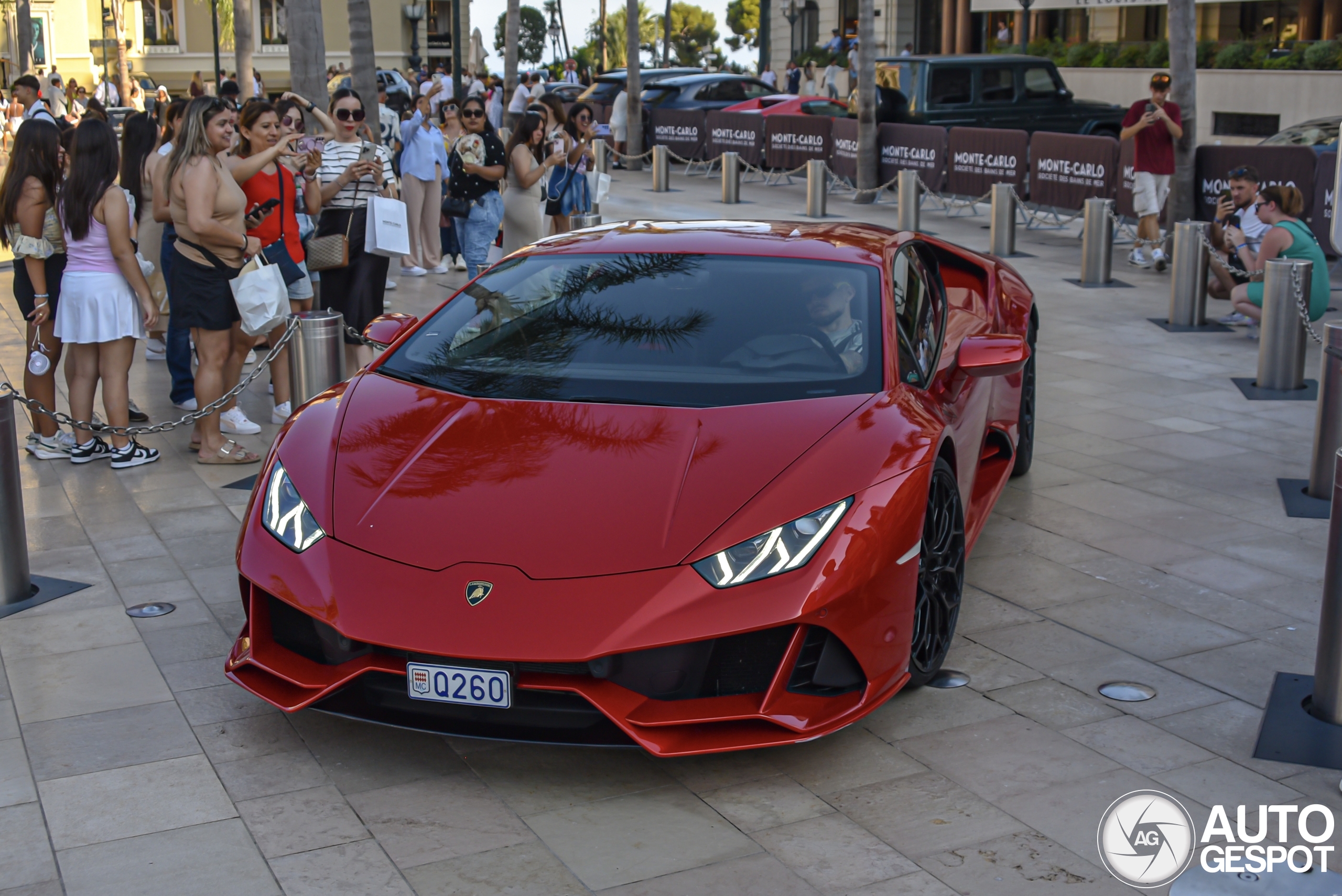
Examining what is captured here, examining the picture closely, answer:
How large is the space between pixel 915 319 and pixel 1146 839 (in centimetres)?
226

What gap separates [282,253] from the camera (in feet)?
27.4

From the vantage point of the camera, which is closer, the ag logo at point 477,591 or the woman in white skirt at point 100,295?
the ag logo at point 477,591

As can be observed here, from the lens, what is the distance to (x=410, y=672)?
3.94m

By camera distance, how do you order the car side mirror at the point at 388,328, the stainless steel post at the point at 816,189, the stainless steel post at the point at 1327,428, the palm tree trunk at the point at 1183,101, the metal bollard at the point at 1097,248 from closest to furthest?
the car side mirror at the point at 388,328, the stainless steel post at the point at 1327,428, the metal bollard at the point at 1097,248, the palm tree trunk at the point at 1183,101, the stainless steel post at the point at 816,189

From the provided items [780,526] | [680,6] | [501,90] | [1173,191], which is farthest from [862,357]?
[680,6]

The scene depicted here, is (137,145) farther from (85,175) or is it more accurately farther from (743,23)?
(743,23)

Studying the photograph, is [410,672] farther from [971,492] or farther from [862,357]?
[971,492]

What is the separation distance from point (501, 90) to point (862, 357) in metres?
30.6

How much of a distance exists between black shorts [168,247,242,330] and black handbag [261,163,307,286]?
426 mm

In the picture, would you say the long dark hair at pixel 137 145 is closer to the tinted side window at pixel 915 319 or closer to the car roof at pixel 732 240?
the car roof at pixel 732 240

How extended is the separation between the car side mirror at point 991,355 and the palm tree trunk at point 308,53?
839 centimetres

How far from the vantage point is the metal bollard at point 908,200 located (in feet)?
57.0

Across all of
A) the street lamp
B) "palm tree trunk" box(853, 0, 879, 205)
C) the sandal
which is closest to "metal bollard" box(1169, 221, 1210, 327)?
the sandal

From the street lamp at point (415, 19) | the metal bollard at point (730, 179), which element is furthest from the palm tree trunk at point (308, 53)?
the street lamp at point (415, 19)
